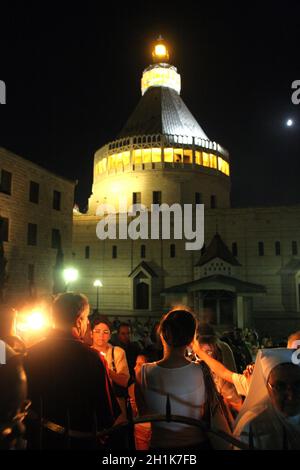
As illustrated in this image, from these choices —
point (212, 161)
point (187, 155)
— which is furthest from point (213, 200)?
point (187, 155)

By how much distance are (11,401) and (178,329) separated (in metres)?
1.49

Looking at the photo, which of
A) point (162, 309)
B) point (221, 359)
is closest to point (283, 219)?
point (162, 309)

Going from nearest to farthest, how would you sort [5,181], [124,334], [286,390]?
[286,390] < [124,334] < [5,181]

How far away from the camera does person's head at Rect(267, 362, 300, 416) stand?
2.68 metres

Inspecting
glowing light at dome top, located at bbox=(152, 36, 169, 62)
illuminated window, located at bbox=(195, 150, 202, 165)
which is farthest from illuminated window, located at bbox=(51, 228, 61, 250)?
glowing light at dome top, located at bbox=(152, 36, 169, 62)

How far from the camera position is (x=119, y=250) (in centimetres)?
3816

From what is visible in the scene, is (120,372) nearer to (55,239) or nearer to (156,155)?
(55,239)

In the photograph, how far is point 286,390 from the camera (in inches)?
106

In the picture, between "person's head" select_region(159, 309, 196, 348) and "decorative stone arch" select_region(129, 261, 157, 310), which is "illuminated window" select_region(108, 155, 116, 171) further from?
"person's head" select_region(159, 309, 196, 348)

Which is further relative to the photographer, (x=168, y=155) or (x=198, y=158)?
(x=198, y=158)

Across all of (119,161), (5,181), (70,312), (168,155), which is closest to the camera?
(70,312)

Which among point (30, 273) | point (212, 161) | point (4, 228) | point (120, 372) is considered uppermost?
point (212, 161)

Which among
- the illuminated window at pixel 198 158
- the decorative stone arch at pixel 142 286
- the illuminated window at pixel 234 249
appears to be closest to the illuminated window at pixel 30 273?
the decorative stone arch at pixel 142 286
